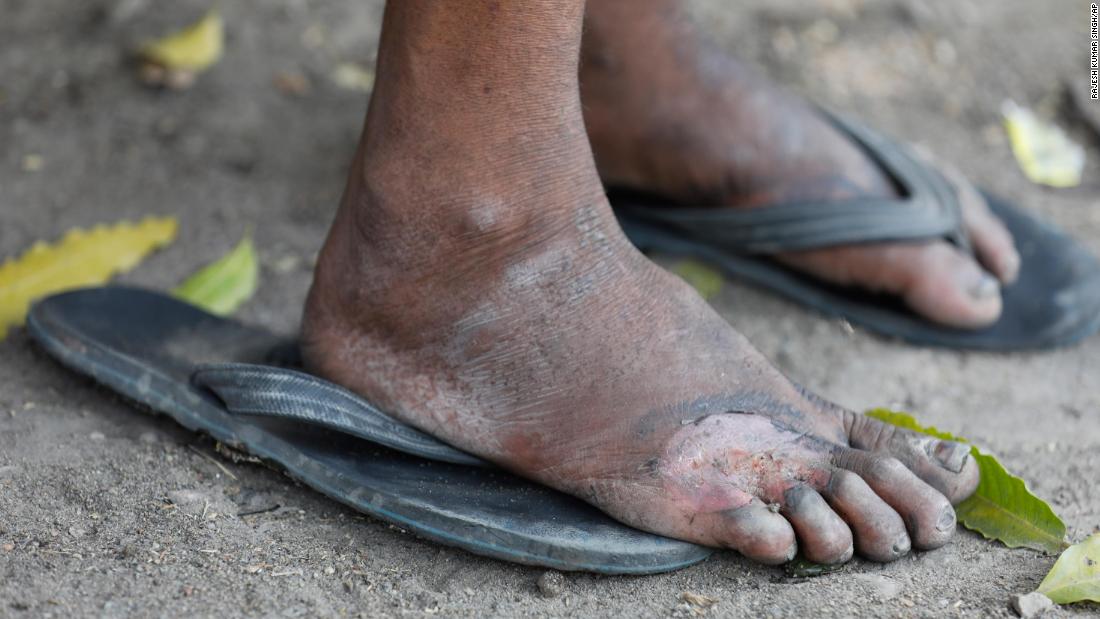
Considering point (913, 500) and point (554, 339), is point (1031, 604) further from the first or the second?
point (554, 339)

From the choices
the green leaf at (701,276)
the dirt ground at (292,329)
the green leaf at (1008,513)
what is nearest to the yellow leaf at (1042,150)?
the dirt ground at (292,329)

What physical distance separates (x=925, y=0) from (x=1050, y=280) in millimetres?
1258

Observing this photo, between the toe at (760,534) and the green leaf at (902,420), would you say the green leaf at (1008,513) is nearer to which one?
the green leaf at (902,420)

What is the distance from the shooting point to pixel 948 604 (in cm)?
124

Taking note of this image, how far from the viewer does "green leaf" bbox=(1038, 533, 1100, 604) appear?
1.24 m

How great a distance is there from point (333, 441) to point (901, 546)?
650 mm

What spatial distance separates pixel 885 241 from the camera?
6.16ft

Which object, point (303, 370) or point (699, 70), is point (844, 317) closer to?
point (699, 70)

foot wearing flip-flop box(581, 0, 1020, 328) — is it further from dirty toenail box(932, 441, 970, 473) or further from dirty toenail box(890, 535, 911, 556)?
dirty toenail box(890, 535, 911, 556)

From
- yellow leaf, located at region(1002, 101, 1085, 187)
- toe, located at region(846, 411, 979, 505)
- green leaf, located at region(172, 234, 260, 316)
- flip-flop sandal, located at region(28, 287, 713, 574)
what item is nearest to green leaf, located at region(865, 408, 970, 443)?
toe, located at region(846, 411, 979, 505)

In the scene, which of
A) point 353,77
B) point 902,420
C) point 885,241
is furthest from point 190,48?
point 902,420

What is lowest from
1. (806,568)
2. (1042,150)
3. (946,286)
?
(806,568)

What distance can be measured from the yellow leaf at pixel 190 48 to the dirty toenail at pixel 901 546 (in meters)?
1.78

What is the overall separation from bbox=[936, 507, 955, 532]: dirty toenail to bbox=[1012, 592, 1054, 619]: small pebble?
10 centimetres
